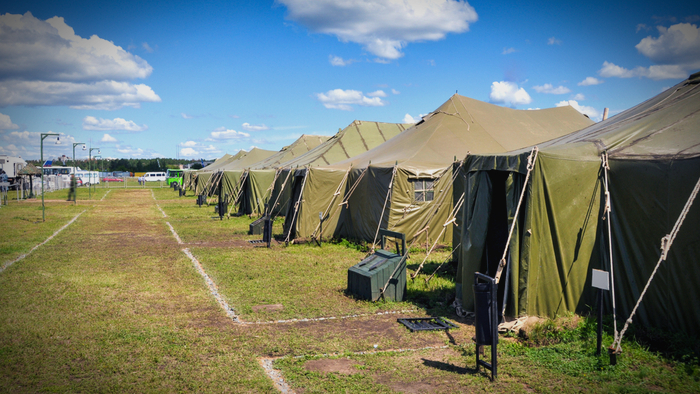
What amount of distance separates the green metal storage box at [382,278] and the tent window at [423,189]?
206 inches

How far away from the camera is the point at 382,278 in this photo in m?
8.12

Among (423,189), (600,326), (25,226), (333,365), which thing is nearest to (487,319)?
(600,326)

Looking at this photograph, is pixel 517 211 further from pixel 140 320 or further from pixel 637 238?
pixel 140 320

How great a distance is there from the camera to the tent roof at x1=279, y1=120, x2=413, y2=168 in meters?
22.0

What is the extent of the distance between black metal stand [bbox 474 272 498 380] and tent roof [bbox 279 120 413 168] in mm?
16297

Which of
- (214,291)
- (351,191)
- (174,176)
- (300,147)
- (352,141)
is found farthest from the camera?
(174,176)

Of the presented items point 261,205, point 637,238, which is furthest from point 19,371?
point 261,205

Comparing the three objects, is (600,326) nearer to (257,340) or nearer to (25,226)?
(257,340)

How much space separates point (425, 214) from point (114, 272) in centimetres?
842

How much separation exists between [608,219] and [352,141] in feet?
57.7

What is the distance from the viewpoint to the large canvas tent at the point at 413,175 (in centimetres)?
1338

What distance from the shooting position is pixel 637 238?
619 cm

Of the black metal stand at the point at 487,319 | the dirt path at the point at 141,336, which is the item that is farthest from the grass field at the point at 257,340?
the black metal stand at the point at 487,319

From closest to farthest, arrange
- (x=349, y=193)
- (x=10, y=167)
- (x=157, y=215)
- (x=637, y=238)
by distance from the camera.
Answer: (x=637, y=238) < (x=349, y=193) < (x=157, y=215) < (x=10, y=167)
